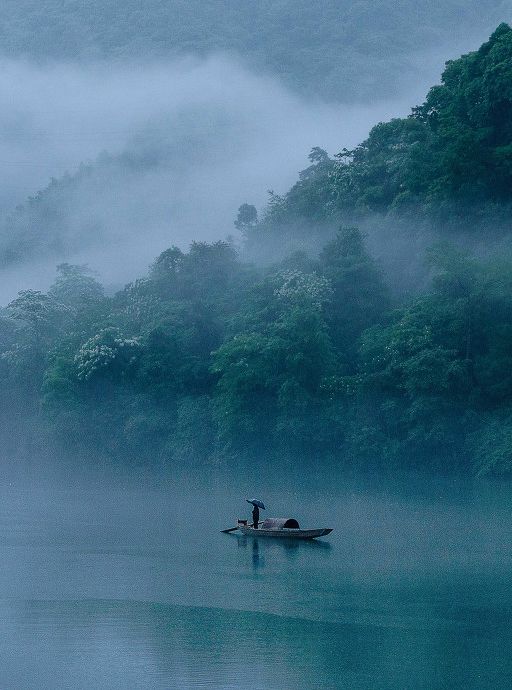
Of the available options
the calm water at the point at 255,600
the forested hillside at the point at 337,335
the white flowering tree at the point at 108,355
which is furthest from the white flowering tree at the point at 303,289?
the calm water at the point at 255,600

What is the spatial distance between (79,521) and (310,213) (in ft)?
89.8

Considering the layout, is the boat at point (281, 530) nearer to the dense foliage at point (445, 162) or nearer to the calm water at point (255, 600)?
the calm water at point (255, 600)

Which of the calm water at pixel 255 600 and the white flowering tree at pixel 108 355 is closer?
the calm water at pixel 255 600

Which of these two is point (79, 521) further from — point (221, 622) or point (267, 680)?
point (267, 680)

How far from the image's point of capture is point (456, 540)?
2266 cm

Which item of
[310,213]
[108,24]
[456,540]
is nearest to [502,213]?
[310,213]

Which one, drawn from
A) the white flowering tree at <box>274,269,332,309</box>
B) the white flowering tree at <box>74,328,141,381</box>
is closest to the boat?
the white flowering tree at <box>274,269,332,309</box>

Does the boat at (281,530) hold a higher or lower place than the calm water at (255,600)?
higher

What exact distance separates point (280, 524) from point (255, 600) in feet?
22.0

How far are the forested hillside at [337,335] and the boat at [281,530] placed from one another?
1352 centimetres

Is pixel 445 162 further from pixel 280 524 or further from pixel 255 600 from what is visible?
pixel 255 600

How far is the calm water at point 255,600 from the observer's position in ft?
41.0

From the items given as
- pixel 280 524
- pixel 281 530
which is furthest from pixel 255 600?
pixel 280 524

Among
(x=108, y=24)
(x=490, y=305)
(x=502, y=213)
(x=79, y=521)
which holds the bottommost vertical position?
(x=79, y=521)
